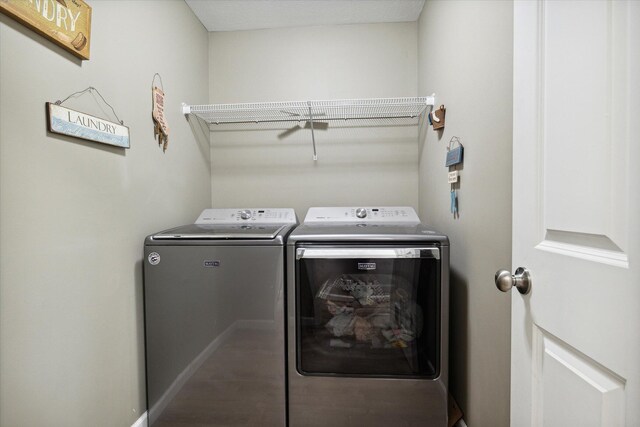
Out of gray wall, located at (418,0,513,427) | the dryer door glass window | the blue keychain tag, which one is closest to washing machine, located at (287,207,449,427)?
the dryer door glass window

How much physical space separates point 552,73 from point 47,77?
4.98 feet

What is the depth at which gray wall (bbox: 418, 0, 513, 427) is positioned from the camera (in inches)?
39.4

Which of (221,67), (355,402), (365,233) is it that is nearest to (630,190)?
(365,233)

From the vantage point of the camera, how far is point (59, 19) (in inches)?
38.3

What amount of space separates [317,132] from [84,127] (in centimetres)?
143

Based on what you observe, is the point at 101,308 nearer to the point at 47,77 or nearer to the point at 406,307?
the point at 47,77

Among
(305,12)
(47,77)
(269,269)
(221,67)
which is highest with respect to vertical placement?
(305,12)

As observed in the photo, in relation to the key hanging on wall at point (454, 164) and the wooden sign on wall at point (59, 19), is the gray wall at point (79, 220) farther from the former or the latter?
the key hanging on wall at point (454, 164)

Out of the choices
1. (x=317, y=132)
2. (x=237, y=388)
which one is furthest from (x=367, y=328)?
(x=317, y=132)

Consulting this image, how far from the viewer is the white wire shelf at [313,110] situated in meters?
1.81

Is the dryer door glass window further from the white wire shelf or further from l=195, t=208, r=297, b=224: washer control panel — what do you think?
the white wire shelf

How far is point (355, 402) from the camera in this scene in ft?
4.45

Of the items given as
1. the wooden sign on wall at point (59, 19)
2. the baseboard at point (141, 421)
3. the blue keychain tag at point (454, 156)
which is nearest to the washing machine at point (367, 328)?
the blue keychain tag at point (454, 156)

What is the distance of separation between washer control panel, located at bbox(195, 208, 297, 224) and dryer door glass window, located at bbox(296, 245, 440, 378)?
0.57 meters
